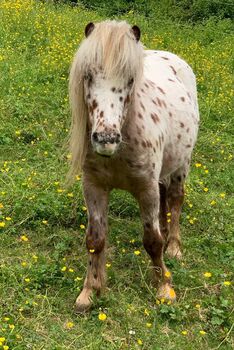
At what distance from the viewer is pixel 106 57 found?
3.35m

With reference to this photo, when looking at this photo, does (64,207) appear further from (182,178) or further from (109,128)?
(109,128)

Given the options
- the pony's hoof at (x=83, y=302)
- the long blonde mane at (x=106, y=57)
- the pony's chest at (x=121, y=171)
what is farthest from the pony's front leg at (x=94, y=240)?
the long blonde mane at (x=106, y=57)

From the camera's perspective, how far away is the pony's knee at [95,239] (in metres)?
4.11

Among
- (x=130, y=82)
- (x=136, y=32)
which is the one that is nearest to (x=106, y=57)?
(x=130, y=82)

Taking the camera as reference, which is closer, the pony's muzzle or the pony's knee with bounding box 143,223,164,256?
the pony's muzzle

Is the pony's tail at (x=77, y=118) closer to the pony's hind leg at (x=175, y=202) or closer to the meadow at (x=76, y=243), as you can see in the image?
the meadow at (x=76, y=243)

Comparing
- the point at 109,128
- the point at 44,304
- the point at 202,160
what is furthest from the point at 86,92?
the point at 202,160

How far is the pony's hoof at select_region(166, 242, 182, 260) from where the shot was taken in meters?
4.87

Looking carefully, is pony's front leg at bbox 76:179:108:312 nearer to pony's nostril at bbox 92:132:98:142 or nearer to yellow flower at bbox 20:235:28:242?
yellow flower at bbox 20:235:28:242

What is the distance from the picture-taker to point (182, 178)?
5.02 metres

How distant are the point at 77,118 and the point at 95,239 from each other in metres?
0.92

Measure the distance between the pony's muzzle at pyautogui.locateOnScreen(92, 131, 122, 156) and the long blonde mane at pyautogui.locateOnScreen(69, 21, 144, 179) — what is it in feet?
1.19

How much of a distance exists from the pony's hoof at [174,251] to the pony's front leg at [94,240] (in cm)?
84

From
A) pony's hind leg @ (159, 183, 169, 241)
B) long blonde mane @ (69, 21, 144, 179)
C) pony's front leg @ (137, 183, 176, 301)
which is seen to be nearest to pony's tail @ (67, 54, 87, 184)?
long blonde mane @ (69, 21, 144, 179)
